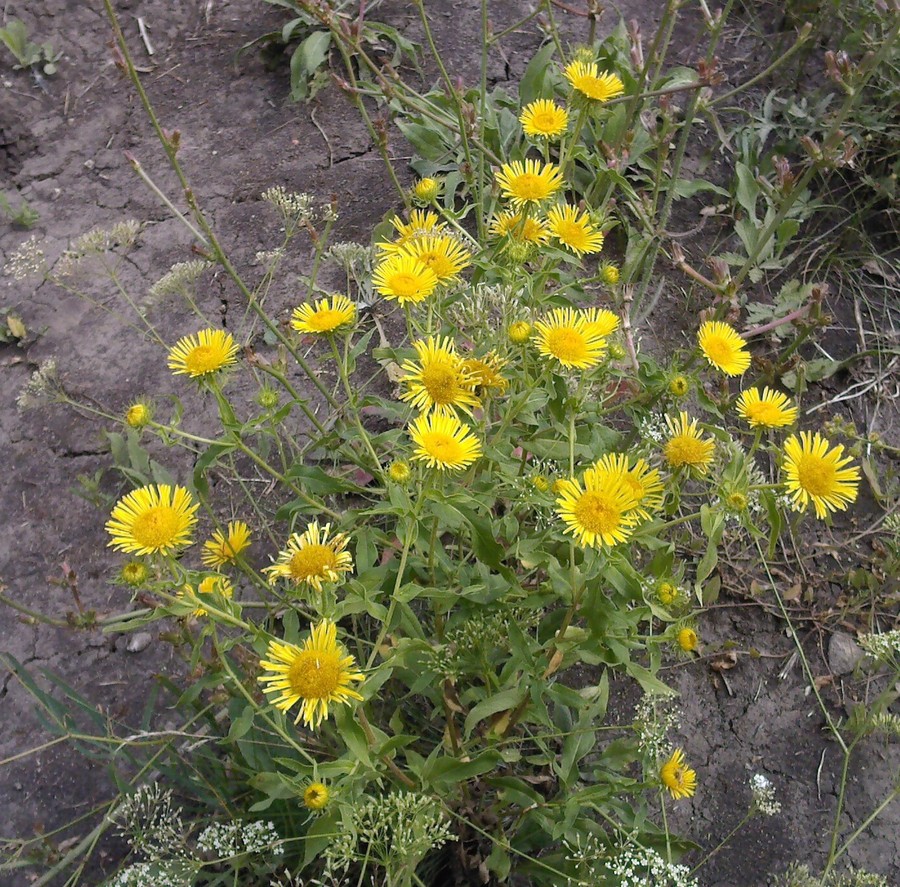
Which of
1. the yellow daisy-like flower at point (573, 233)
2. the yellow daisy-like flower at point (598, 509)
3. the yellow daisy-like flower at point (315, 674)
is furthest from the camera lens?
the yellow daisy-like flower at point (573, 233)

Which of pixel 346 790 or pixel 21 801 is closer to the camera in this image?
pixel 346 790

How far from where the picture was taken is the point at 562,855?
5.63 ft

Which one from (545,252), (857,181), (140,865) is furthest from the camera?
(857,181)

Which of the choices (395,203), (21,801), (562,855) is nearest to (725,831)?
(562,855)

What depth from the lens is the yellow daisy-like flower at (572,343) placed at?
5.00 ft

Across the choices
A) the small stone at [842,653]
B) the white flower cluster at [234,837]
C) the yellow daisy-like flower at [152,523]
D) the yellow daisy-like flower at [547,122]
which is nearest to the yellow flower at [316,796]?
the white flower cluster at [234,837]

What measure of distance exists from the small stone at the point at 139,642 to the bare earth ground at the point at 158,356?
2 cm

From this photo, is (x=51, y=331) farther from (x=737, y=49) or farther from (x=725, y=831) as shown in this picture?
(x=737, y=49)

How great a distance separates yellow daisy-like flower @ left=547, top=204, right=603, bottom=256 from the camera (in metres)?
1.78

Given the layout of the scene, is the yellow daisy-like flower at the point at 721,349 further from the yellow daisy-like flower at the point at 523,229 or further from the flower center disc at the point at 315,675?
the flower center disc at the point at 315,675

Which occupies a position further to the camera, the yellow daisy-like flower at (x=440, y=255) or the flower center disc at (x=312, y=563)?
the yellow daisy-like flower at (x=440, y=255)

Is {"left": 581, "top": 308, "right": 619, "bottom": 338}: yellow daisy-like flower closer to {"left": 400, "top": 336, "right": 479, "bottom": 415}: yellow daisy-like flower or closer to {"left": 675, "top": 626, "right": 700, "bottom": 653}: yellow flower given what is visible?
{"left": 400, "top": 336, "right": 479, "bottom": 415}: yellow daisy-like flower

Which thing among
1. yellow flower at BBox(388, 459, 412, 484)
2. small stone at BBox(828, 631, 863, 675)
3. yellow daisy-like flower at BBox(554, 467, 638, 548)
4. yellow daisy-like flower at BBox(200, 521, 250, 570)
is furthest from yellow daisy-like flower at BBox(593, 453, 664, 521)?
small stone at BBox(828, 631, 863, 675)

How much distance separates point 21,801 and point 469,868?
1.17 meters
